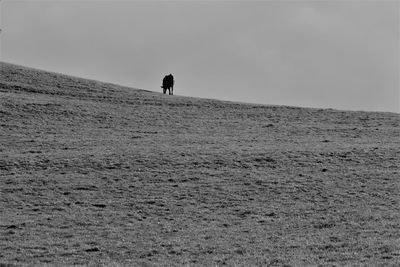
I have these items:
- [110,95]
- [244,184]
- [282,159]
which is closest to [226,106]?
[110,95]

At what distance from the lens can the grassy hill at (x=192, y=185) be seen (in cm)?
2083

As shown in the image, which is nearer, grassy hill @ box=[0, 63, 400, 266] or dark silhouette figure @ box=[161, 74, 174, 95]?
grassy hill @ box=[0, 63, 400, 266]

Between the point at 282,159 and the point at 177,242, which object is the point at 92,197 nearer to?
the point at 177,242

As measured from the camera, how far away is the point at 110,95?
185 ft

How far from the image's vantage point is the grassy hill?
820 inches

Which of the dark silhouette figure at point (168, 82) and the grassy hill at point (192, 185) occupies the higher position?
the dark silhouette figure at point (168, 82)

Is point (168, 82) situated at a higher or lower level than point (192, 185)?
higher

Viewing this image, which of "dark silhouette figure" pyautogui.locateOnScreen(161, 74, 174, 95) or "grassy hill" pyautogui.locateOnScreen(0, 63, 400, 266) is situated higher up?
"dark silhouette figure" pyautogui.locateOnScreen(161, 74, 174, 95)

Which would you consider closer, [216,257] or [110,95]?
[216,257]

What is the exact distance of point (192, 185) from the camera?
3055cm

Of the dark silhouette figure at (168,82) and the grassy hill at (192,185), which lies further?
the dark silhouette figure at (168,82)

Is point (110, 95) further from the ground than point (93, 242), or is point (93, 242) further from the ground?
point (110, 95)

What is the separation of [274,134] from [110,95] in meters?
16.9

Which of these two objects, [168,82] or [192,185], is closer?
[192,185]
